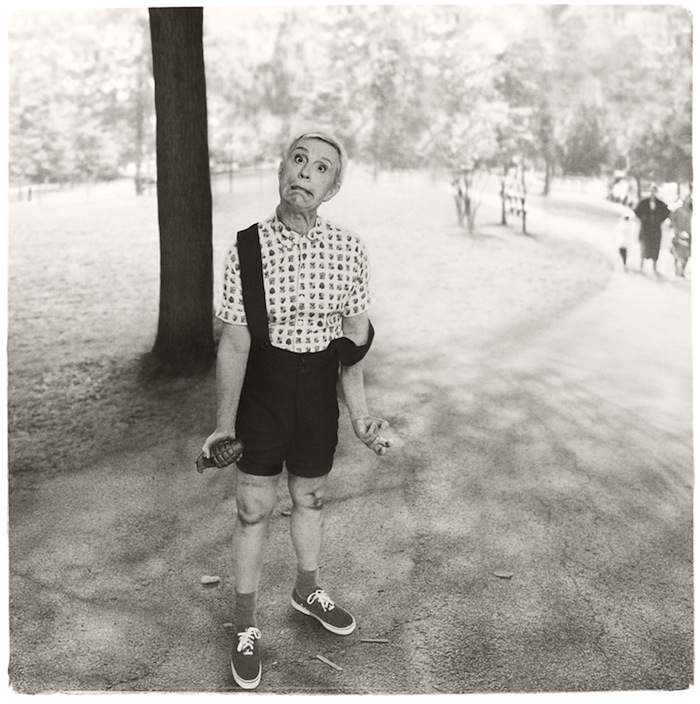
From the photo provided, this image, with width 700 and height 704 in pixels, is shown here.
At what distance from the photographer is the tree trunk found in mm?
3357

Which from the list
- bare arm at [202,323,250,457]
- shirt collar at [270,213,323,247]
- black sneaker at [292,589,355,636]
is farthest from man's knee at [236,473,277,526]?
shirt collar at [270,213,323,247]

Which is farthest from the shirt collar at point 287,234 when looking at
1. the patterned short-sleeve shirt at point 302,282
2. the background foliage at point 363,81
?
the background foliage at point 363,81

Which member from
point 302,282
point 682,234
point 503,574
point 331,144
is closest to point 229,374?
point 302,282

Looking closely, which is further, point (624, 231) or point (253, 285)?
point (624, 231)

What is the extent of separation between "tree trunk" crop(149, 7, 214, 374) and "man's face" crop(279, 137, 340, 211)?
956mm

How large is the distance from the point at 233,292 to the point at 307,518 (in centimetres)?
75

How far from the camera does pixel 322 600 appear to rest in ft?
9.71

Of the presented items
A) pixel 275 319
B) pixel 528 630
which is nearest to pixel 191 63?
pixel 275 319

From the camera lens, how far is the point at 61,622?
9.98ft

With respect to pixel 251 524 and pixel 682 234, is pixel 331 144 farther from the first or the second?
pixel 682 234

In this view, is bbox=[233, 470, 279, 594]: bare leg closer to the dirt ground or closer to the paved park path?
the paved park path

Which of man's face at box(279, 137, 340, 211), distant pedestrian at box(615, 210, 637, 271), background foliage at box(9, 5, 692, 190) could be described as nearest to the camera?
man's face at box(279, 137, 340, 211)

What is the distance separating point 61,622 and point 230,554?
1.92ft

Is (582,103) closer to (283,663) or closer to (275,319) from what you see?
(275,319)
